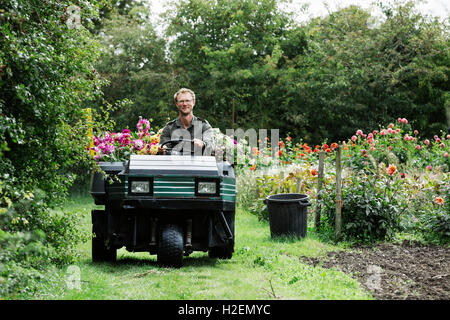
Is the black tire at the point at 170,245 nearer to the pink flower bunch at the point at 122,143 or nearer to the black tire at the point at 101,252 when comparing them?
the black tire at the point at 101,252

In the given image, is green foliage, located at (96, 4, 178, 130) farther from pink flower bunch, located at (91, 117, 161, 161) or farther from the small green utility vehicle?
the small green utility vehicle

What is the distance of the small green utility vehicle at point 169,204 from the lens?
5316mm

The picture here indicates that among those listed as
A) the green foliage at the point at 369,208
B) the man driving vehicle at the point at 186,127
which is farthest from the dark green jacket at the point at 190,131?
the green foliage at the point at 369,208

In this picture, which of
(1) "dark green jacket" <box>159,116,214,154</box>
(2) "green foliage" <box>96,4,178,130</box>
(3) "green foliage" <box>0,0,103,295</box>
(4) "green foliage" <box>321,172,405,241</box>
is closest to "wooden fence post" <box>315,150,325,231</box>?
(4) "green foliage" <box>321,172,405,241</box>

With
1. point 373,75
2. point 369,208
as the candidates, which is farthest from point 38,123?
A: point 373,75

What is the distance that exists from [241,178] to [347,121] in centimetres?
1042

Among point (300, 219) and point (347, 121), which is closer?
point (300, 219)

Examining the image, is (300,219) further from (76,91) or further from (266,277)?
(76,91)

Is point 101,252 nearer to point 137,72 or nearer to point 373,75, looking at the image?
point 373,75

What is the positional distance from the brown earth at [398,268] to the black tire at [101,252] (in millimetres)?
2110

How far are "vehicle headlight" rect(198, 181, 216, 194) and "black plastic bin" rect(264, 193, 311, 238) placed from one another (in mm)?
2278

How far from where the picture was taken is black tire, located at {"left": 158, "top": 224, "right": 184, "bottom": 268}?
5.40m

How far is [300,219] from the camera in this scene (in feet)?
24.6
